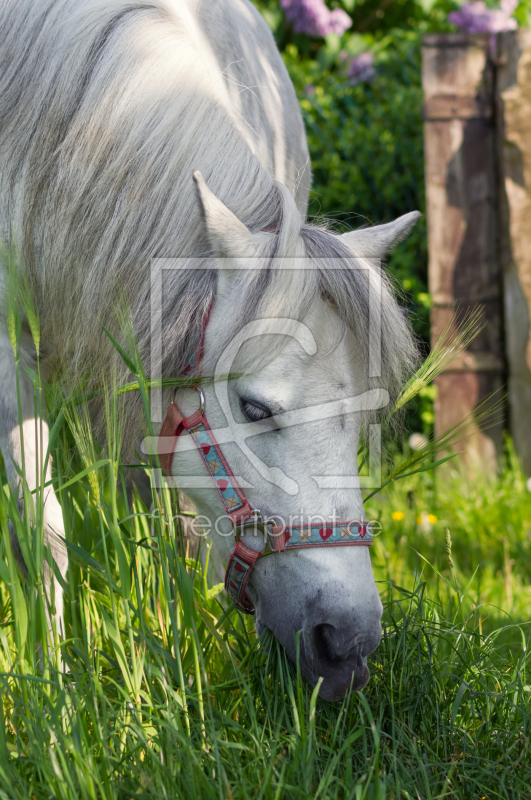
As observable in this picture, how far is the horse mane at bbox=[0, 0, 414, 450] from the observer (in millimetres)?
1720

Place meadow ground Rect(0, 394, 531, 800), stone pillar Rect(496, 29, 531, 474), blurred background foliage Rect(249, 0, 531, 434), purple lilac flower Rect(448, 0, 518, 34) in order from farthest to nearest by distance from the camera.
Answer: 1. purple lilac flower Rect(448, 0, 518, 34)
2. blurred background foliage Rect(249, 0, 531, 434)
3. stone pillar Rect(496, 29, 531, 474)
4. meadow ground Rect(0, 394, 531, 800)

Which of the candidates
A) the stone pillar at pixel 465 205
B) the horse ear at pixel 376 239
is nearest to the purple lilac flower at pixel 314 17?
the stone pillar at pixel 465 205

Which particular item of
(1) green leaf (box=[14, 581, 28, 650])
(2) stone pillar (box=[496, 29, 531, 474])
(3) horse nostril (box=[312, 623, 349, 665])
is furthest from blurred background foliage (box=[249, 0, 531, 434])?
(1) green leaf (box=[14, 581, 28, 650])

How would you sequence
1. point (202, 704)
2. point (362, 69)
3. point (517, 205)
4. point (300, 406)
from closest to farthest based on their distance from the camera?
point (202, 704) → point (300, 406) → point (517, 205) → point (362, 69)

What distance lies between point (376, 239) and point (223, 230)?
47 centimetres

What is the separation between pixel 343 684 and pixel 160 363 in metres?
0.89

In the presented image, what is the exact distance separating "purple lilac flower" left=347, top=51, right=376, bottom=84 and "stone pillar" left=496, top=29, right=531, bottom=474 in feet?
4.31

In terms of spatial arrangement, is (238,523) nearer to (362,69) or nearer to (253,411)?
(253,411)

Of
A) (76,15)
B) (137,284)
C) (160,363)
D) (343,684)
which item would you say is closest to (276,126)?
(76,15)

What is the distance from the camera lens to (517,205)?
158 inches

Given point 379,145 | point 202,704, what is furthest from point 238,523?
point 379,145

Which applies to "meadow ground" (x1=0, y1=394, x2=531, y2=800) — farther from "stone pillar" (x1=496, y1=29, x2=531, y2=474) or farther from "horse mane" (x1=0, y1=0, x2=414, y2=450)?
"stone pillar" (x1=496, y1=29, x2=531, y2=474)

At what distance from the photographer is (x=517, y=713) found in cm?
160

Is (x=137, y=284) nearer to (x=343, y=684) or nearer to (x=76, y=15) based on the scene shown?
(x=76, y=15)
